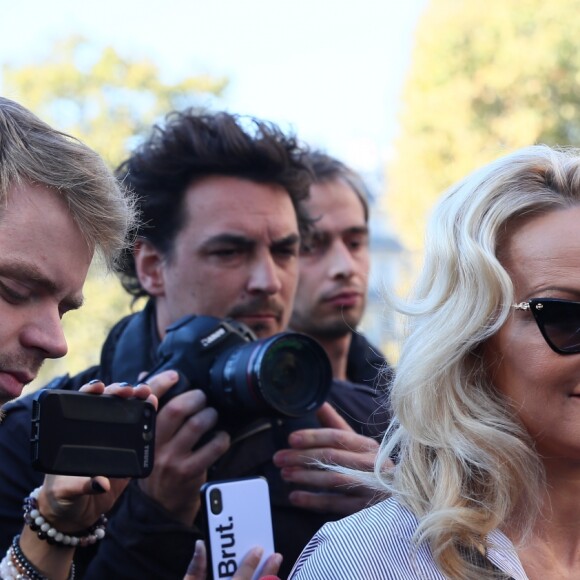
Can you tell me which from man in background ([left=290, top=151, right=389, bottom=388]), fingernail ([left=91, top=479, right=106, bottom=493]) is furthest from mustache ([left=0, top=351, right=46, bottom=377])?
man in background ([left=290, top=151, right=389, bottom=388])

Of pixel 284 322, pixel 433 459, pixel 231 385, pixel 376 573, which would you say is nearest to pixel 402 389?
pixel 433 459

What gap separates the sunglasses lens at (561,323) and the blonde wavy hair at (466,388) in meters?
0.08

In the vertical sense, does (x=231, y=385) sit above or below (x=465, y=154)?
below

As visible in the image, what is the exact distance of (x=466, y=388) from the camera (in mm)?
2002

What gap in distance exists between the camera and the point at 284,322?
3.05 metres

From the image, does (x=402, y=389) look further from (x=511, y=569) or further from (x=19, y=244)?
(x=19, y=244)

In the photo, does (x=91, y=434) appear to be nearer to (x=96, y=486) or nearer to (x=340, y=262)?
(x=96, y=486)

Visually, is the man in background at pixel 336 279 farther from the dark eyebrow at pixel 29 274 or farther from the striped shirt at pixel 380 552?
the dark eyebrow at pixel 29 274

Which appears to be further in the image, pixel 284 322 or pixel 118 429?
pixel 284 322

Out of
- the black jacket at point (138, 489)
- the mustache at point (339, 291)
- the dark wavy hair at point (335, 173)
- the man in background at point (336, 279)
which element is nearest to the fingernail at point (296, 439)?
the black jacket at point (138, 489)

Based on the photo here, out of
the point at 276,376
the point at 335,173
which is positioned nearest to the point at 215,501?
the point at 276,376

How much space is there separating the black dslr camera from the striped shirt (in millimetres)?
555

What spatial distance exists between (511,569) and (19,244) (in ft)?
3.39

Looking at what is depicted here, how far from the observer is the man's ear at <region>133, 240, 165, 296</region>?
10.2 feet
